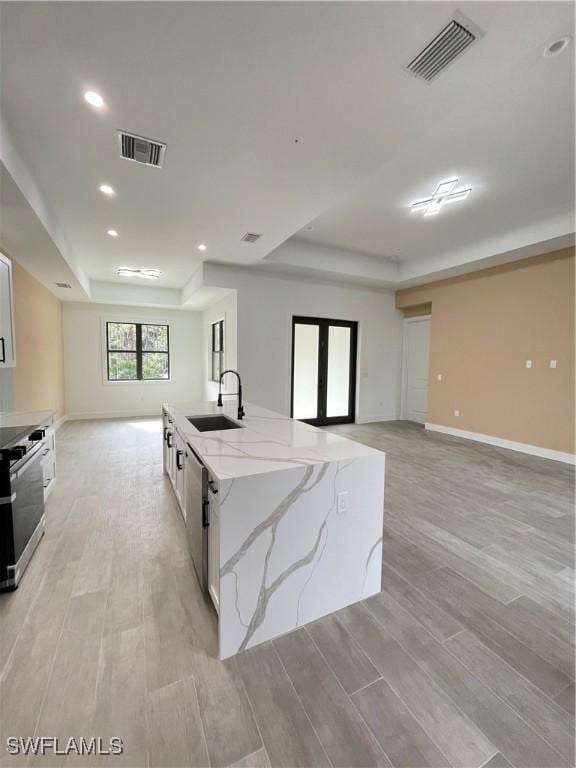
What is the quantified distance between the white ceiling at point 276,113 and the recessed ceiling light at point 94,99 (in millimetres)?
44

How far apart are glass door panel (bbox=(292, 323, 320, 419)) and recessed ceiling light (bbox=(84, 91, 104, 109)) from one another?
470 centimetres

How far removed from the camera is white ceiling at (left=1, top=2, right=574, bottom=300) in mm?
1590

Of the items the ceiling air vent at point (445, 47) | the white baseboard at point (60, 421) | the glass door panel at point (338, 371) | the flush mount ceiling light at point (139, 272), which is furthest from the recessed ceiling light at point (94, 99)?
the white baseboard at point (60, 421)

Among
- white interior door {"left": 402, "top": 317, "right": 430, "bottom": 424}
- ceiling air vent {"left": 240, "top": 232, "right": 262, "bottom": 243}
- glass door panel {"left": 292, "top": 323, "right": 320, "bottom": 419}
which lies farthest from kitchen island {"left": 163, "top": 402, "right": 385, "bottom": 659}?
white interior door {"left": 402, "top": 317, "right": 430, "bottom": 424}

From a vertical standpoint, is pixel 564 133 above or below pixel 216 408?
above

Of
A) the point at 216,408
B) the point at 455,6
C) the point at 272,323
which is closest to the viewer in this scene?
the point at 455,6

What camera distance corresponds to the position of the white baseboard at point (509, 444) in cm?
473

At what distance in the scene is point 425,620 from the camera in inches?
70.5

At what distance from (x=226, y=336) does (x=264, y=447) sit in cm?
467

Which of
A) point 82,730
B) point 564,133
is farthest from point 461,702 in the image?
point 564,133

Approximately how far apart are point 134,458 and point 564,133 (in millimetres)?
5816

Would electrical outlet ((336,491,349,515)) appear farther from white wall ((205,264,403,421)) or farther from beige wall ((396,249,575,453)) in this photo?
beige wall ((396,249,575,453))

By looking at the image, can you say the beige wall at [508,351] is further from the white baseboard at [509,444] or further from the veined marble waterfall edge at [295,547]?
the veined marble waterfall edge at [295,547]

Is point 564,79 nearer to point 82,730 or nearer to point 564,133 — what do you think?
point 564,133
